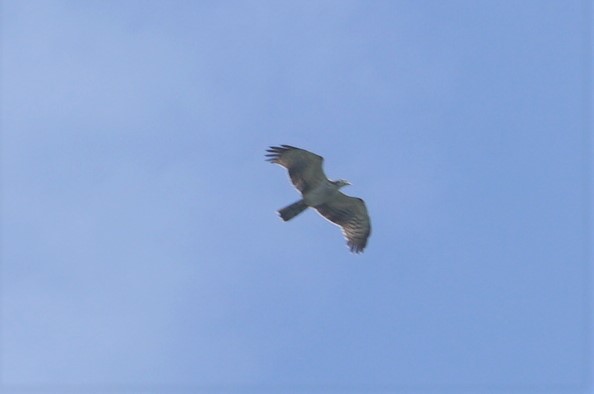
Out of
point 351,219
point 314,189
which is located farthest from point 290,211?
point 351,219

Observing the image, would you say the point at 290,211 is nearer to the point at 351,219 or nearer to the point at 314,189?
the point at 314,189

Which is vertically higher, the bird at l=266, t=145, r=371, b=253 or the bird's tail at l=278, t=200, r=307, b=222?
the bird at l=266, t=145, r=371, b=253

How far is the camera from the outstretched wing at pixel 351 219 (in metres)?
28.8

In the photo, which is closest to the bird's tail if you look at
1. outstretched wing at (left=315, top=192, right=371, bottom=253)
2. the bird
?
the bird

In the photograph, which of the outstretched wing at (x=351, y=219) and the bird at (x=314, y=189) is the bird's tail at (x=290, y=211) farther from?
the outstretched wing at (x=351, y=219)

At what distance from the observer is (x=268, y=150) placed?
92.5 ft

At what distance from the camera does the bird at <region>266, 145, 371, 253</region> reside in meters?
27.9

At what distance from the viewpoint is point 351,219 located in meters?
29.0

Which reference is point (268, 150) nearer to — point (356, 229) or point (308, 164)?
point (308, 164)

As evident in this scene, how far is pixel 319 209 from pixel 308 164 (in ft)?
4.45

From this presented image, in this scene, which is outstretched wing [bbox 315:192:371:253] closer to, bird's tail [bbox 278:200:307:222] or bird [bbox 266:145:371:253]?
bird [bbox 266:145:371:253]

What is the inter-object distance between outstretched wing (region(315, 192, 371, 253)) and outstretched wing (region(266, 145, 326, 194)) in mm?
808

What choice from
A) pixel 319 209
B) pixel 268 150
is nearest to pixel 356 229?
pixel 319 209

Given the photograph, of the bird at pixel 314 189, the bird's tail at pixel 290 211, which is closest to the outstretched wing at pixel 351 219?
the bird at pixel 314 189
